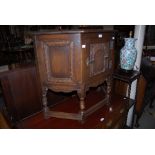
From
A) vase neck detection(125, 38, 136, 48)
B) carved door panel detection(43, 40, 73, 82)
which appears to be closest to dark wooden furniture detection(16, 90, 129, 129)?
carved door panel detection(43, 40, 73, 82)

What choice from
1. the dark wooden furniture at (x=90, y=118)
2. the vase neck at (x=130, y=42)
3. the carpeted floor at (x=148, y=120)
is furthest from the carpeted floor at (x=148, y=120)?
the vase neck at (x=130, y=42)

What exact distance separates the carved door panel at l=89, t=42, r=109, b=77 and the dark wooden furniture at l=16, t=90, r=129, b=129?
17.8 inches

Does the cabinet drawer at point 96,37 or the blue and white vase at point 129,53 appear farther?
the blue and white vase at point 129,53

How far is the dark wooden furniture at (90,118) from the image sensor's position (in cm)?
136

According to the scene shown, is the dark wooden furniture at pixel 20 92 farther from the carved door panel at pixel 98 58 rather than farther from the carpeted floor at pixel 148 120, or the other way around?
the carpeted floor at pixel 148 120

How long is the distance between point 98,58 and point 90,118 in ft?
1.90

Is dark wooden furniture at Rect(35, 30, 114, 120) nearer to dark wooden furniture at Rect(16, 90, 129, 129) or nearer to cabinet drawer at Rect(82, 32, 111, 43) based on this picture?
cabinet drawer at Rect(82, 32, 111, 43)

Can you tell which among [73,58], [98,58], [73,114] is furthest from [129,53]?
[73,114]

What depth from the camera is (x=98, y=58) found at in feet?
4.14

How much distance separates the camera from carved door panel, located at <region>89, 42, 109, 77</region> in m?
1.19

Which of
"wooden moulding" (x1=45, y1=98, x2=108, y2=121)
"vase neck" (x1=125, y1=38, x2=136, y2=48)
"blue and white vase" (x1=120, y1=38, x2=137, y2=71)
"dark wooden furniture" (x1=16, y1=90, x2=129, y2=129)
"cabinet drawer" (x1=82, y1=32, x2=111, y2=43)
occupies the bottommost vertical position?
"dark wooden furniture" (x1=16, y1=90, x2=129, y2=129)

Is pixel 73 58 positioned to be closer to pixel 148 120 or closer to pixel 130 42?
pixel 130 42

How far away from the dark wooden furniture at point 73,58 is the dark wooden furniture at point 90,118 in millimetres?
116
